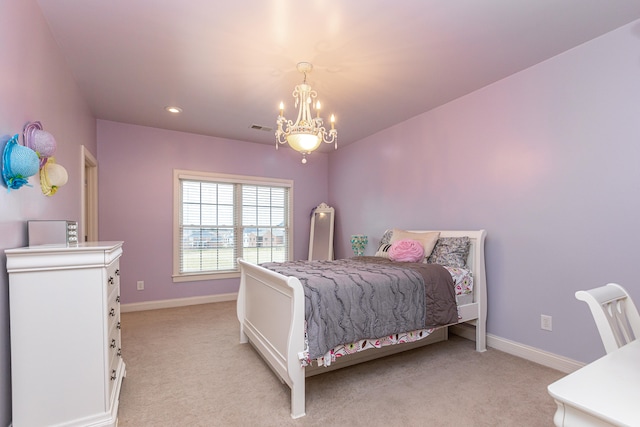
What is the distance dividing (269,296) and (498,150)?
256 centimetres

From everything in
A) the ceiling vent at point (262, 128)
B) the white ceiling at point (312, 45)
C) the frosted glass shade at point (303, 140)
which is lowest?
the frosted glass shade at point (303, 140)

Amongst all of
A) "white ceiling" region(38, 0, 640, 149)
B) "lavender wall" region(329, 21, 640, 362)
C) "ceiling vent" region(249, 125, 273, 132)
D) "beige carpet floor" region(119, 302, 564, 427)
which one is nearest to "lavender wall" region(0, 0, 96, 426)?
"white ceiling" region(38, 0, 640, 149)

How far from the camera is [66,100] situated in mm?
2719

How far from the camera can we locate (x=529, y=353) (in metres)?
2.75

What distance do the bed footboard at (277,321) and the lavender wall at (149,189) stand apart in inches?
79.9

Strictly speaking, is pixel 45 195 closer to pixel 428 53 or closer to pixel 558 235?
pixel 428 53

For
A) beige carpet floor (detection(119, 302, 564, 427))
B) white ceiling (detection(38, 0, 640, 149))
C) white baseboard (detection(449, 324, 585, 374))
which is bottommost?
beige carpet floor (detection(119, 302, 564, 427))

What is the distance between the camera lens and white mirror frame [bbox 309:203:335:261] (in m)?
5.52

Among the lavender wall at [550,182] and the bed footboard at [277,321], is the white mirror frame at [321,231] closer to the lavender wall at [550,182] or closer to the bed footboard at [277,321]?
the lavender wall at [550,182]

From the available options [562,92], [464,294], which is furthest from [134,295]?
[562,92]

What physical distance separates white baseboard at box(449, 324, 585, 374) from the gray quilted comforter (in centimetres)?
65

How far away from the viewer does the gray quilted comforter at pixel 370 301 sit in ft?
6.80

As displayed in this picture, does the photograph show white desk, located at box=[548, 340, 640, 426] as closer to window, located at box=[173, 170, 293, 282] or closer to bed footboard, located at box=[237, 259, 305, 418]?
bed footboard, located at box=[237, 259, 305, 418]

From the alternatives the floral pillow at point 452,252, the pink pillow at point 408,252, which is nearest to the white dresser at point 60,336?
the pink pillow at point 408,252
